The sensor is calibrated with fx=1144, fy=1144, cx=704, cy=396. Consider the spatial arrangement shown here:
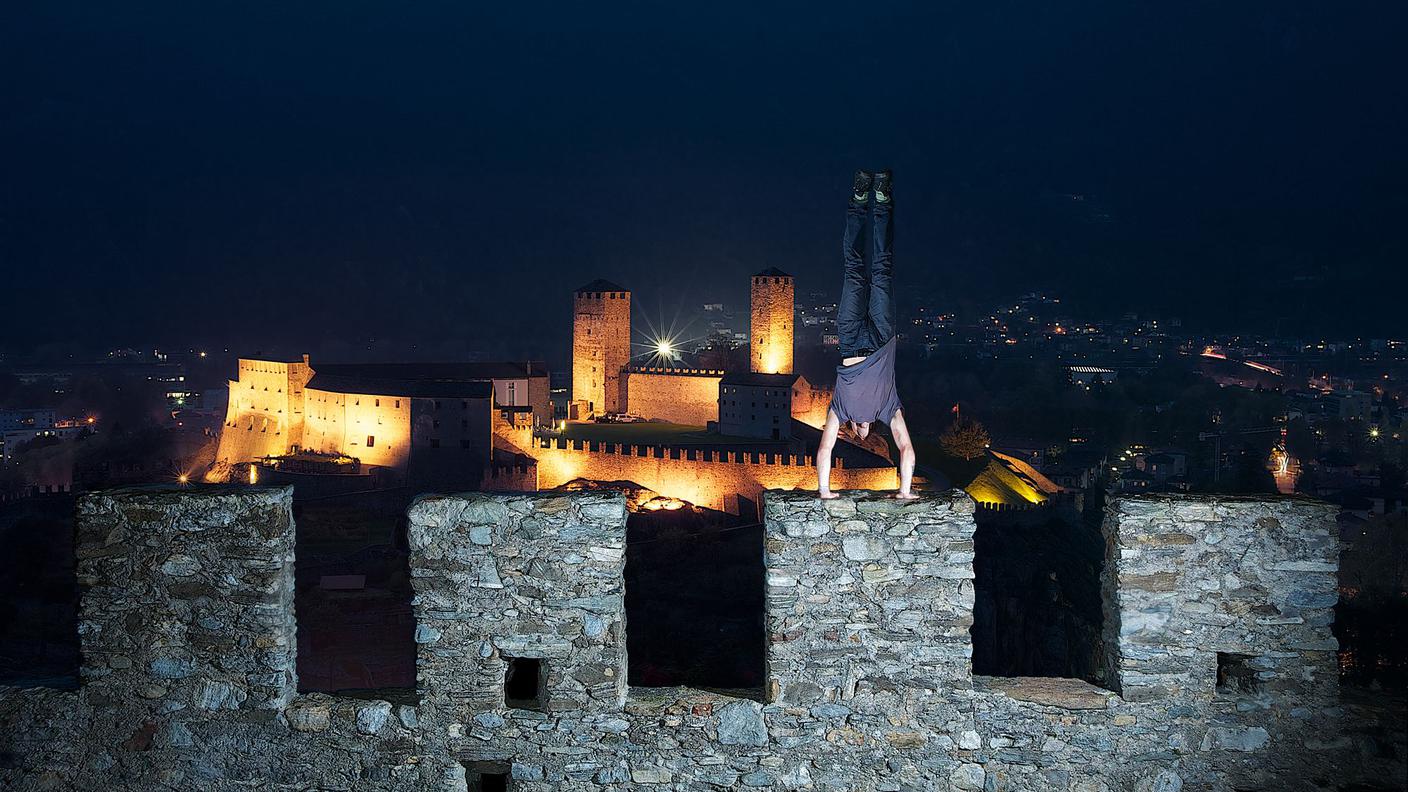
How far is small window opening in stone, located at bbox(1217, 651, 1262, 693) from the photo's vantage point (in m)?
6.35

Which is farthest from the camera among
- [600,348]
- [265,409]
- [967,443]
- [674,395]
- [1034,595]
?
[600,348]

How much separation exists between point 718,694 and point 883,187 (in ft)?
→ 10.4

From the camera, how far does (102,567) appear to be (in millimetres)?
6344

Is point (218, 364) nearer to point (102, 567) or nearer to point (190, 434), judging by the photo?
point (190, 434)

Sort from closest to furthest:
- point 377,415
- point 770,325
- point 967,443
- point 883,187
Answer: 1. point 883,187
2. point 377,415
3. point 967,443
4. point 770,325

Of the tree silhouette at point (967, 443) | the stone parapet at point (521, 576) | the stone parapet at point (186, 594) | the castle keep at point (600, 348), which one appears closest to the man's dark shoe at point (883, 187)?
the stone parapet at point (521, 576)

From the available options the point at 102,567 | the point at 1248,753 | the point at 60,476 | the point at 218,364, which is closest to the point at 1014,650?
the point at 1248,753

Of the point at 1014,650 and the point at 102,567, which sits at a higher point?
the point at 102,567

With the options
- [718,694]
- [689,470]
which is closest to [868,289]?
[718,694]

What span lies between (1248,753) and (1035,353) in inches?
3301

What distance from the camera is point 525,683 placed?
21.6 ft

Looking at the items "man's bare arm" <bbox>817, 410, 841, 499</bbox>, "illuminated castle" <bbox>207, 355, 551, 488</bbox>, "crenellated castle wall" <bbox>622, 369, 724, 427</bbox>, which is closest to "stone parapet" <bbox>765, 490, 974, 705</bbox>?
"man's bare arm" <bbox>817, 410, 841, 499</bbox>

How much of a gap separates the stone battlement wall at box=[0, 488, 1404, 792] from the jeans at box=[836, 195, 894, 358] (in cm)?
115

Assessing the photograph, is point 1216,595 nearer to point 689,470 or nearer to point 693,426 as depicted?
point 689,470
